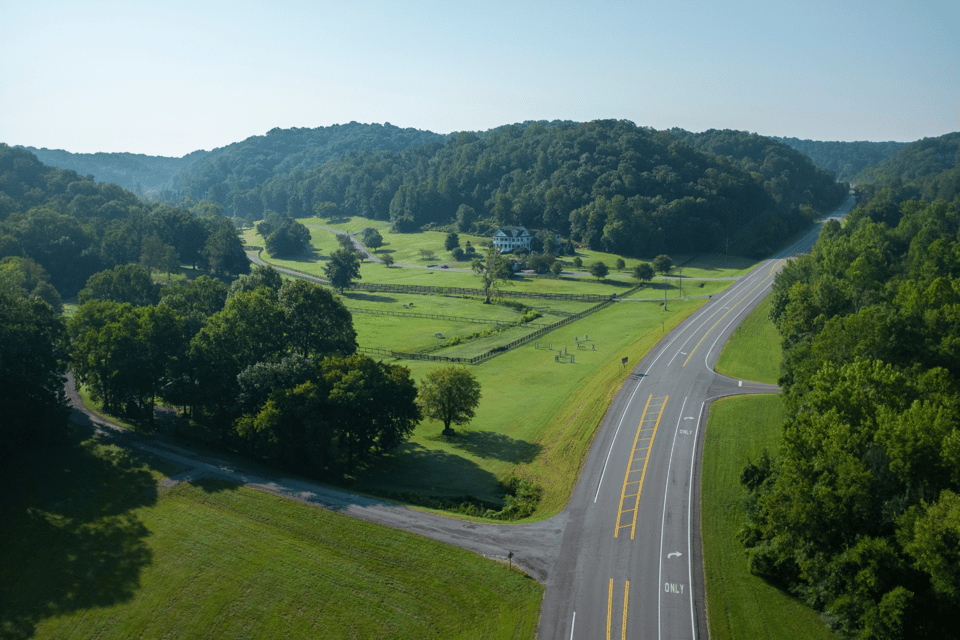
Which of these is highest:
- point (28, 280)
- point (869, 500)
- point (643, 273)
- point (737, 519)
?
point (643, 273)

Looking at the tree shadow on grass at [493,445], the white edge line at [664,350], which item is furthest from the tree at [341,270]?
the tree shadow on grass at [493,445]

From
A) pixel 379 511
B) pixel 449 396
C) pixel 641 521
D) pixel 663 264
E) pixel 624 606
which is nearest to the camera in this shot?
pixel 624 606

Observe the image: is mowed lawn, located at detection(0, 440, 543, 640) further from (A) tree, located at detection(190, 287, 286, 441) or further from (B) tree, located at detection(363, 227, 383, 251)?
(B) tree, located at detection(363, 227, 383, 251)

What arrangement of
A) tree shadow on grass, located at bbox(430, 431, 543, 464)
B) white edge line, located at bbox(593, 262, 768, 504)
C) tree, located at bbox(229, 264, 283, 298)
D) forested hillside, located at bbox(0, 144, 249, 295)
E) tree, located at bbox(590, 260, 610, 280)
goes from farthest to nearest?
tree, located at bbox(590, 260, 610, 280) → forested hillside, located at bbox(0, 144, 249, 295) → tree, located at bbox(229, 264, 283, 298) → tree shadow on grass, located at bbox(430, 431, 543, 464) → white edge line, located at bbox(593, 262, 768, 504)

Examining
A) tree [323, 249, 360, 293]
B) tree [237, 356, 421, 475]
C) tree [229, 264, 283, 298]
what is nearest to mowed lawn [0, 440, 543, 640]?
tree [237, 356, 421, 475]

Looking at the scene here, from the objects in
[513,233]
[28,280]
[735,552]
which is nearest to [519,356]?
[735,552]

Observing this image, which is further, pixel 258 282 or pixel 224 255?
pixel 224 255

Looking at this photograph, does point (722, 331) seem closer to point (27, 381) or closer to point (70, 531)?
point (70, 531)

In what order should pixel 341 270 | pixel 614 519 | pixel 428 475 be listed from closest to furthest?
pixel 614 519, pixel 428 475, pixel 341 270

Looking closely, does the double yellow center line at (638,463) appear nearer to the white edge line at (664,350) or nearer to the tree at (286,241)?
the white edge line at (664,350)
